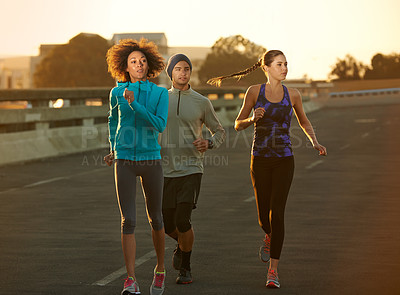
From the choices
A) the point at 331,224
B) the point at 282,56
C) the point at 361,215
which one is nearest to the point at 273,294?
the point at 282,56

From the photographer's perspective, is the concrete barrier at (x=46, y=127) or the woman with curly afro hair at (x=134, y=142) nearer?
the woman with curly afro hair at (x=134, y=142)

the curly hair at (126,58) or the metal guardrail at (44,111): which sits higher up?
the curly hair at (126,58)

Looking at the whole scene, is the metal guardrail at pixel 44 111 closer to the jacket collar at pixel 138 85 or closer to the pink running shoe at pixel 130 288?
the jacket collar at pixel 138 85

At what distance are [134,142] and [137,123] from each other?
0.15 m

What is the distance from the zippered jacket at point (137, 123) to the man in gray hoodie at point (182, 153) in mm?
586

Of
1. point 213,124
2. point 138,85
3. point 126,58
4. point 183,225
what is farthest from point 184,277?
point 126,58

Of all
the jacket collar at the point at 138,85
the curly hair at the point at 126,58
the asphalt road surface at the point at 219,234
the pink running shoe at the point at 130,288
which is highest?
the curly hair at the point at 126,58

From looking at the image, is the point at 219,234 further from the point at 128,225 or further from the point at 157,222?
the point at 128,225

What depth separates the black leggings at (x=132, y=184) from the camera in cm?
759

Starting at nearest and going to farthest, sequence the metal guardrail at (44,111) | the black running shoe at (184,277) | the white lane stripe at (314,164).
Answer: the black running shoe at (184,277), the white lane stripe at (314,164), the metal guardrail at (44,111)

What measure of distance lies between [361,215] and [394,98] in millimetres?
84129

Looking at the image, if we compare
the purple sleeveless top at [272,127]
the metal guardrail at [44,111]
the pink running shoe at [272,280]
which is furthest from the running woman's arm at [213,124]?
the metal guardrail at [44,111]

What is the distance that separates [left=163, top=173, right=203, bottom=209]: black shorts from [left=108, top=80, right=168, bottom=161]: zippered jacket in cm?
67

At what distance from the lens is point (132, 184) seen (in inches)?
300
